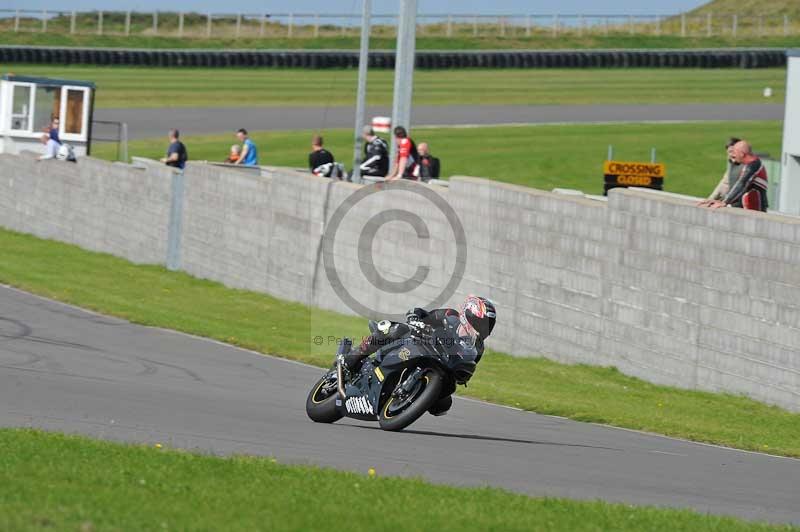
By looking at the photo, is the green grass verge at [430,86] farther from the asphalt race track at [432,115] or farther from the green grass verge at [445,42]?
the green grass verge at [445,42]

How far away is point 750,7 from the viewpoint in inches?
4791

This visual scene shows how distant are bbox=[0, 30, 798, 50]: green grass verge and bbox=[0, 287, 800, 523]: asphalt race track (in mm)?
54830

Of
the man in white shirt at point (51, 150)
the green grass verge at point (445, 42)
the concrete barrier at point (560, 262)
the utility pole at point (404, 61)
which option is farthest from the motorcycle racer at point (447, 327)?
the green grass verge at point (445, 42)

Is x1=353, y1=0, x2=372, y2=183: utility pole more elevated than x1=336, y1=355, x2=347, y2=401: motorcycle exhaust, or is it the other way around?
x1=353, y1=0, x2=372, y2=183: utility pole

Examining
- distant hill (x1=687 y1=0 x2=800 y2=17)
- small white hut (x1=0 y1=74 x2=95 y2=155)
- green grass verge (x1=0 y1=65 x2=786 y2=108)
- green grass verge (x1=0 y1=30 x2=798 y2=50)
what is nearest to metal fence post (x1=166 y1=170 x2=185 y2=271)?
small white hut (x1=0 y1=74 x2=95 y2=155)

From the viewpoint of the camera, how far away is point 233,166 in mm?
28828

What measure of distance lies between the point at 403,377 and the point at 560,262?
7.76 m

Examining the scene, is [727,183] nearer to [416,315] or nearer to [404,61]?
[404,61]

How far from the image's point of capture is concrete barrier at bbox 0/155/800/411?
1650 cm

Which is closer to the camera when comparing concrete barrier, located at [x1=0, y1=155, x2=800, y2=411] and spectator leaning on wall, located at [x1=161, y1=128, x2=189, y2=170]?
concrete barrier, located at [x1=0, y1=155, x2=800, y2=411]

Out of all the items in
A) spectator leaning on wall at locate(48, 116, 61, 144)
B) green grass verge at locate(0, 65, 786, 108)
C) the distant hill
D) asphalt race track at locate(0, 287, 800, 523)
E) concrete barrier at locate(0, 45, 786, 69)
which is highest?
the distant hill

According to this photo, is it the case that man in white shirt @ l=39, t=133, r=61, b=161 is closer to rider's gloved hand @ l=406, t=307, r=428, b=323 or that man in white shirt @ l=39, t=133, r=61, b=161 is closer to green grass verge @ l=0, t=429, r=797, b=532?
rider's gloved hand @ l=406, t=307, r=428, b=323

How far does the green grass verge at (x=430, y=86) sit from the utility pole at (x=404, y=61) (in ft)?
101

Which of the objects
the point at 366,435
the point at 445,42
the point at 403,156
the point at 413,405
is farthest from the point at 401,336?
the point at 445,42
